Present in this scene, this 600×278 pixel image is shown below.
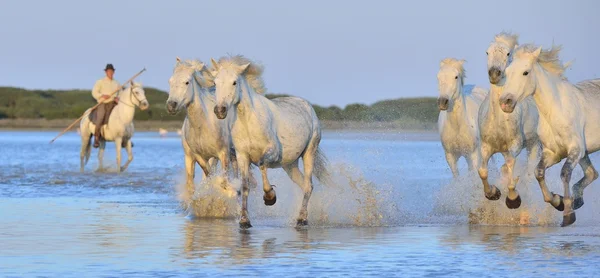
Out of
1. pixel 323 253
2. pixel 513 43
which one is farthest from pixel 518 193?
pixel 323 253

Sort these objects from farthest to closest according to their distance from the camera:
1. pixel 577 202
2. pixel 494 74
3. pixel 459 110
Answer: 1. pixel 459 110
2. pixel 577 202
3. pixel 494 74

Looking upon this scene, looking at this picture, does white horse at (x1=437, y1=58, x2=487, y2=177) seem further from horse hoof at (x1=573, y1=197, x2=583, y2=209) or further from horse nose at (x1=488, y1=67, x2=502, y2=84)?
horse hoof at (x1=573, y1=197, x2=583, y2=209)

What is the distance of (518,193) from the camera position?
15414 millimetres

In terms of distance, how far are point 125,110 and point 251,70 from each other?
15.1 m

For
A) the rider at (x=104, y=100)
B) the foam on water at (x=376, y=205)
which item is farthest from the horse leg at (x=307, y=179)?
the rider at (x=104, y=100)

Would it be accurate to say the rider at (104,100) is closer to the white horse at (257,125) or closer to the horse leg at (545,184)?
the white horse at (257,125)

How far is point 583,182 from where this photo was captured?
49.1 ft

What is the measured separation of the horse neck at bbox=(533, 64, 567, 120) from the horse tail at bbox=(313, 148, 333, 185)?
337cm

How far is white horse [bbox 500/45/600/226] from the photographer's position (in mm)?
13992

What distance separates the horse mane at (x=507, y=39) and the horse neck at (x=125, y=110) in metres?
16.5

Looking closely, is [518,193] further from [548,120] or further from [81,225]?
[81,225]

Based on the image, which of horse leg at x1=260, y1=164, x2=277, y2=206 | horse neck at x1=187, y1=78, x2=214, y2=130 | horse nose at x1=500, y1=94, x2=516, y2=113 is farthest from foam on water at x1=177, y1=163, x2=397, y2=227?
horse nose at x1=500, y1=94, x2=516, y2=113

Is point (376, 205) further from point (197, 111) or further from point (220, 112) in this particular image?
point (220, 112)

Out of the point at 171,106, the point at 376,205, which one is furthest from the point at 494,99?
the point at 171,106
